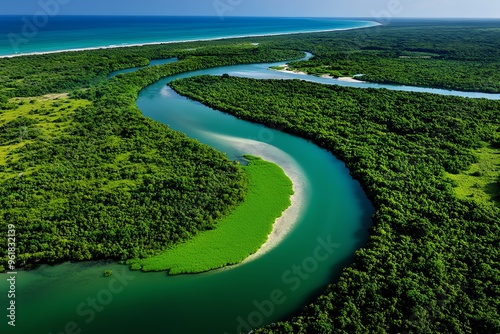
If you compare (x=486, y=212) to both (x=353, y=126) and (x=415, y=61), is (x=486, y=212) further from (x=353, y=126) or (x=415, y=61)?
(x=415, y=61)

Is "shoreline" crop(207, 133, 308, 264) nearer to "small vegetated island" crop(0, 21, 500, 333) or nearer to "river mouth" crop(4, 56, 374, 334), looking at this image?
"river mouth" crop(4, 56, 374, 334)

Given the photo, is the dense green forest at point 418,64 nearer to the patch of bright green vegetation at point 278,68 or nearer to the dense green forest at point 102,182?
the patch of bright green vegetation at point 278,68

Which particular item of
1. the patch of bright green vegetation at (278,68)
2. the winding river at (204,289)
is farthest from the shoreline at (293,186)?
the patch of bright green vegetation at (278,68)

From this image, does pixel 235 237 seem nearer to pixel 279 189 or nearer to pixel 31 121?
pixel 279 189

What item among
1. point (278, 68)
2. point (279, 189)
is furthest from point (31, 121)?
point (278, 68)

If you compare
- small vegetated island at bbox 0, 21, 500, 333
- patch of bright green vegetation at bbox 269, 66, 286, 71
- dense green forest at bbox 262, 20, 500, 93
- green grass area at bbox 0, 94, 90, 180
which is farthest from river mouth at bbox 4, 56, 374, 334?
patch of bright green vegetation at bbox 269, 66, 286, 71

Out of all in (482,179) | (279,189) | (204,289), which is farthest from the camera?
(482,179)
